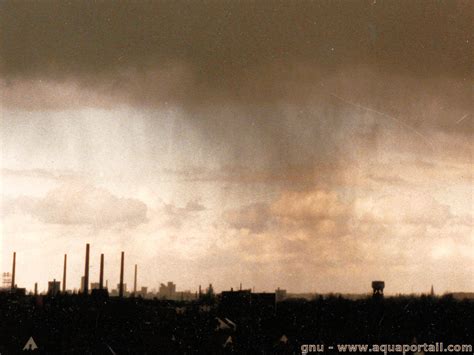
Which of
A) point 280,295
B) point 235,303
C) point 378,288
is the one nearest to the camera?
point 378,288

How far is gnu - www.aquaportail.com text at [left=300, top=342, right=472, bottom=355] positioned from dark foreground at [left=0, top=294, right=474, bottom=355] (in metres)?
1.27

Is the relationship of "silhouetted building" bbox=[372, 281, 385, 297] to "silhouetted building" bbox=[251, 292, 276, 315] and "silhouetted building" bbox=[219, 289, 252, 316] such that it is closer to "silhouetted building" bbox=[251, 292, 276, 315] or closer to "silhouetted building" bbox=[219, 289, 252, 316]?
"silhouetted building" bbox=[251, 292, 276, 315]

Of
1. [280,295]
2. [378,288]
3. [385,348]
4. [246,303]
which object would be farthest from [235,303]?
[280,295]

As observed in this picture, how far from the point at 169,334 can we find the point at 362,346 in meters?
10.5

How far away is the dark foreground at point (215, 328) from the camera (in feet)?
106

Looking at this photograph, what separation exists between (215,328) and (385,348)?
1081 cm

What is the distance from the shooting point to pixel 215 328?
1480 inches

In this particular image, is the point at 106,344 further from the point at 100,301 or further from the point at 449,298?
the point at 449,298

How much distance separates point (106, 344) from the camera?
1262 inches

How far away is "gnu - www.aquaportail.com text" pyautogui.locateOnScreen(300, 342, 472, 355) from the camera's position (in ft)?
99.1

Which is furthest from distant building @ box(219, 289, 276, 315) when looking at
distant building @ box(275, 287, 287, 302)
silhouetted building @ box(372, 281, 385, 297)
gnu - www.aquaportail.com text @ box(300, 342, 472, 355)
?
distant building @ box(275, 287, 287, 302)

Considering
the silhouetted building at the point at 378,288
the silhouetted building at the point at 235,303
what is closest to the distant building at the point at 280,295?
the silhouetted building at the point at 235,303

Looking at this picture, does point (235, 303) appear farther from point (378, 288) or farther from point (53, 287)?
point (53, 287)

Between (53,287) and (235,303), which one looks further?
(53,287)
